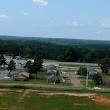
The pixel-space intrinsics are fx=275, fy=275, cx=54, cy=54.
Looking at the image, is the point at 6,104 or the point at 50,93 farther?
the point at 50,93

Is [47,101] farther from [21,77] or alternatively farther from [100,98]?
[21,77]

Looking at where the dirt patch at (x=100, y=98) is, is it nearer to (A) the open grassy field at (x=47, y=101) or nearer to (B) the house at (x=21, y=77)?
(A) the open grassy field at (x=47, y=101)

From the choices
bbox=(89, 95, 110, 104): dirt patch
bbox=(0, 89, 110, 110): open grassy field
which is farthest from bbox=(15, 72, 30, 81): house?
bbox=(89, 95, 110, 104): dirt patch

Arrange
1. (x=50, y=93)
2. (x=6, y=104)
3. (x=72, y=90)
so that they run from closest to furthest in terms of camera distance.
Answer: (x=6, y=104)
(x=50, y=93)
(x=72, y=90)

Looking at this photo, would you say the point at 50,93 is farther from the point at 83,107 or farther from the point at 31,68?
the point at 31,68

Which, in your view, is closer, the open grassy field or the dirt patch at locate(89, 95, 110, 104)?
the open grassy field

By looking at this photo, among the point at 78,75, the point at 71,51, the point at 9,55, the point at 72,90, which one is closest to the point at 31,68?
the point at 78,75

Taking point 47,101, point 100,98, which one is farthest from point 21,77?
point 100,98

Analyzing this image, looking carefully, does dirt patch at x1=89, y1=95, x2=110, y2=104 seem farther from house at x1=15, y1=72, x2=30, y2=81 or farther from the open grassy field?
house at x1=15, y1=72, x2=30, y2=81
